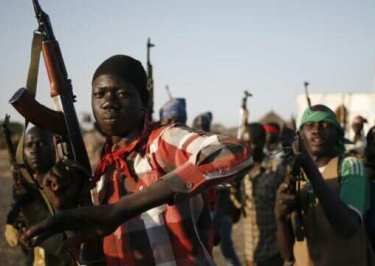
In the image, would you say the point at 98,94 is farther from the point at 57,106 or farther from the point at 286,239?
the point at 286,239

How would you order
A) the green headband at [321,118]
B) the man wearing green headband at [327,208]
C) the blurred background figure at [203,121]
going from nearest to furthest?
the man wearing green headband at [327,208]
the green headband at [321,118]
the blurred background figure at [203,121]

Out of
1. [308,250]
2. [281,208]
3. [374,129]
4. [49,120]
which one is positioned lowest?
[308,250]

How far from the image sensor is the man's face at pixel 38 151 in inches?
154

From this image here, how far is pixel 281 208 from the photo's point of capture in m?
3.36

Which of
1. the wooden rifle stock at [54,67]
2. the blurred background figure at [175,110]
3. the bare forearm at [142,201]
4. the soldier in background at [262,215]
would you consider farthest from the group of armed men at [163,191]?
the blurred background figure at [175,110]

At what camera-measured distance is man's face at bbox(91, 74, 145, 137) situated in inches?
85.8

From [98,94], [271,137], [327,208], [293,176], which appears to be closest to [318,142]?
[293,176]

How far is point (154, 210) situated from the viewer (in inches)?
83.9

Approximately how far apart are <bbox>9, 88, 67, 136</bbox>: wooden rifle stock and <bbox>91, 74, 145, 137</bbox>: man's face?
0.80 feet

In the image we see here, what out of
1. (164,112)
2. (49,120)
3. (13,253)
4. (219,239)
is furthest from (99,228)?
(13,253)

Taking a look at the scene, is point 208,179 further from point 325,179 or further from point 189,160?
point 325,179

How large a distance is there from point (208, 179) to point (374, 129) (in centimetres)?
295

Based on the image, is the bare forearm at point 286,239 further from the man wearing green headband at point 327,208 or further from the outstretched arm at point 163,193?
the outstretched arm at point 163,193

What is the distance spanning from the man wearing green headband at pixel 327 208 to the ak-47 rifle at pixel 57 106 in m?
1.36
